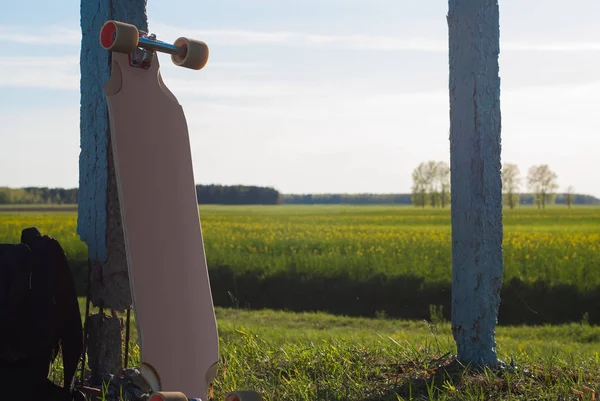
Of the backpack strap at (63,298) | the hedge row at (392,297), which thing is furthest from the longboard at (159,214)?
the hedge row at (392,297)

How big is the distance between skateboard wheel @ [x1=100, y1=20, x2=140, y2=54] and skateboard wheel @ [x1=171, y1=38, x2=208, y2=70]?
301 millimetres

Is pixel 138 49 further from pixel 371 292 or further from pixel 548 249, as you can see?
pixel 548 249

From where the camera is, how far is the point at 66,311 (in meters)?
2.70

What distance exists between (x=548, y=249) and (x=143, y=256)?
10.6 meters

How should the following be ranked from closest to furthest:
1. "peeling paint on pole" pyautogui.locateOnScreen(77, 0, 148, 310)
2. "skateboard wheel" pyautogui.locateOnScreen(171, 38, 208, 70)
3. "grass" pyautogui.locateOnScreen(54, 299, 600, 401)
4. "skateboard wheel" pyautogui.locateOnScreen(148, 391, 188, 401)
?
"skateboard wheel" pyautogui.locateOnScreen(148, 391, 188, 401) → "skateboard wheel" pyautogui.locateOnScreen(171, 38, 208, 70) → "peeling paint on pole" pyautogui.locateOnScreen(77, 0, 148, 310) → "grass" pyautogui.locateOnScreen(54, 299, 600, 401)

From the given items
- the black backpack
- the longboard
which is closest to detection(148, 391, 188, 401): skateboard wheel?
the longboard

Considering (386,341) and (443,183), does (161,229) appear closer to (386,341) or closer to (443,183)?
(386,341)

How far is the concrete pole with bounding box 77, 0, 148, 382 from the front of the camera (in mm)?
3178

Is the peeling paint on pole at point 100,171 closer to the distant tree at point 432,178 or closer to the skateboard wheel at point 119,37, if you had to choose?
the skateboard wheel at point 119,37

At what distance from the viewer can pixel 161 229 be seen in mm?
2801

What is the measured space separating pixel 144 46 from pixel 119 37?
0.19m

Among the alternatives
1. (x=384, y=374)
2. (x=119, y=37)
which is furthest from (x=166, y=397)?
(x=384, y=374)

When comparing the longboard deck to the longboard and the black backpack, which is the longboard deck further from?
the black backpack

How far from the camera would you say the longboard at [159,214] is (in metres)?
2.69
